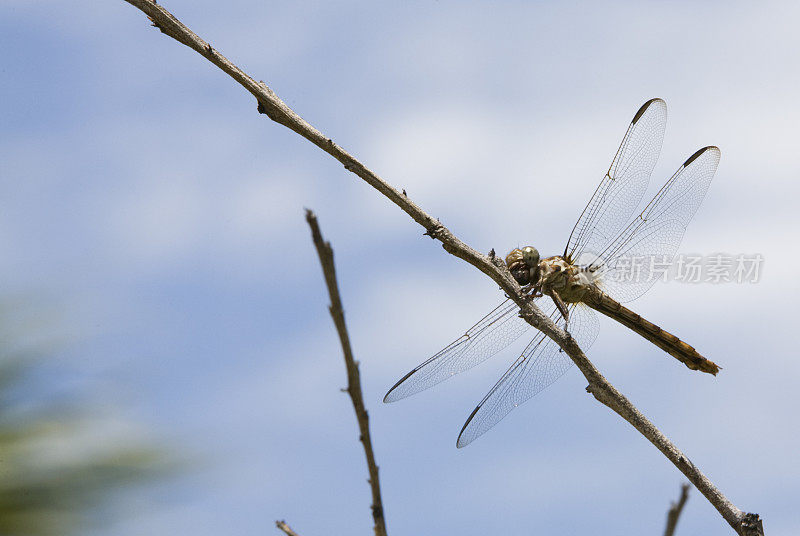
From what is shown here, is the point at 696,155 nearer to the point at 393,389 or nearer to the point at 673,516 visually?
the point at 393,389

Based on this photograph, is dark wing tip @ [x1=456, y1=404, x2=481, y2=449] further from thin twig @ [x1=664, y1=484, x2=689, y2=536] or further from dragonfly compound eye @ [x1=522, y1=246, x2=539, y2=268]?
thin twig @ [x1=664, y1=484, x2=689, y2=536]

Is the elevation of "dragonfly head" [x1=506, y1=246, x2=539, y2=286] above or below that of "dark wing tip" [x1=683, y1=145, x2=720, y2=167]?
below

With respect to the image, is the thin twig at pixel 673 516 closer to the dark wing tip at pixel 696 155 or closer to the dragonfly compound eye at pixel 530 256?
the dragonfly compound eye at pixel 530 256

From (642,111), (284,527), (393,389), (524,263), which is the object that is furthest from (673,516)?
(642,111)

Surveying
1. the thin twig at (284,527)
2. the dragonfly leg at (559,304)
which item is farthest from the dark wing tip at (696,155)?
the thin twig at (284,527)

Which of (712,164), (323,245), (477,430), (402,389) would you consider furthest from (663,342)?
(323,245)

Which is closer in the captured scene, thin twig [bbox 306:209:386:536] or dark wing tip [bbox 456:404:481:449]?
thin twig [bbox 306:209:386:536]

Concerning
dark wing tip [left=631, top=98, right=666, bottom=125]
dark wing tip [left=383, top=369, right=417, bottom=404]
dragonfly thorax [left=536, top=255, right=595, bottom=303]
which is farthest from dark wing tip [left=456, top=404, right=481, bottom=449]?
dark wing tip [left=631, top=98, right=666, bottom=125]
